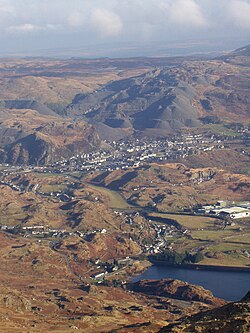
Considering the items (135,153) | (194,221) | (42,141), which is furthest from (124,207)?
(42,141)

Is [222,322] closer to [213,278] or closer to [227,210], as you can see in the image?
[213,278]

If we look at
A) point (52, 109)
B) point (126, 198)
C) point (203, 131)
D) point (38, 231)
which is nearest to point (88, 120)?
point (52, 109)

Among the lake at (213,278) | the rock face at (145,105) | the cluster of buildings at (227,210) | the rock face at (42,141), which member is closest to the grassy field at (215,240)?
the cluster of buildings at (227,210)

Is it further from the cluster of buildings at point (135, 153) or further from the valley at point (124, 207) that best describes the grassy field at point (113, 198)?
the cluster of buildings at point (135, 153)

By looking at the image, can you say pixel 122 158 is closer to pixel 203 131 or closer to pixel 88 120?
pixel 203 131

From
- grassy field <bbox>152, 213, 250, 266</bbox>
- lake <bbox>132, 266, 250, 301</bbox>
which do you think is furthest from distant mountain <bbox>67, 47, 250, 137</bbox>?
A: lake <bbox>132, 266, 250, 301</bbox>

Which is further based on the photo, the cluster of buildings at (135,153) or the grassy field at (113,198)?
the cluster of buildings at (135,153)
